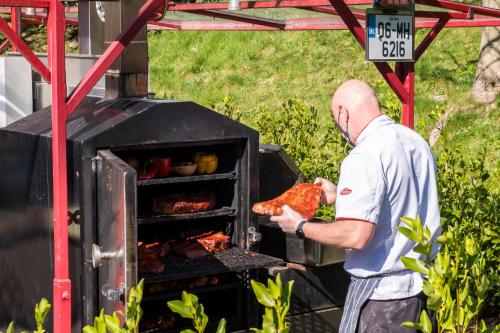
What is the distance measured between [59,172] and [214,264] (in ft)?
3.62

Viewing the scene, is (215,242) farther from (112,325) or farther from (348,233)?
(112,325)

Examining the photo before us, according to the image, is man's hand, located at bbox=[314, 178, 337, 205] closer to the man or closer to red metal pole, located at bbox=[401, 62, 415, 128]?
the man

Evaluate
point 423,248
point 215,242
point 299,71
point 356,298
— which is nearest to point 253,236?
point 215,242

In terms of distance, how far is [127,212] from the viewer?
498cm

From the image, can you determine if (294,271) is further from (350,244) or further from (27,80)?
(27,80)

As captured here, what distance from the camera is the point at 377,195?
4.35 m

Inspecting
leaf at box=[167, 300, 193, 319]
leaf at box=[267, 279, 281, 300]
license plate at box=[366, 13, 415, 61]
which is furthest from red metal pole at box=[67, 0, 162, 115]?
leaf at box=[267, 279, 281, 300]

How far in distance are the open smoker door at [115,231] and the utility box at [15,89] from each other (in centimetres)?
237

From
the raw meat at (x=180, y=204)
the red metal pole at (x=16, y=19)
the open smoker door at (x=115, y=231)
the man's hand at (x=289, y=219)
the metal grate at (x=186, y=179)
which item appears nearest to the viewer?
Answer: the man's hand at (x=289, y=219)

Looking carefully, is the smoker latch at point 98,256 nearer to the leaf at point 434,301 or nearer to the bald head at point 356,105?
the bald head at point 356,105

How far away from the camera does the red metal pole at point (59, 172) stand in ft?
17.3

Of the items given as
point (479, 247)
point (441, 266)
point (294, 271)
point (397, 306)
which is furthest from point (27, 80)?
point (441, 266)

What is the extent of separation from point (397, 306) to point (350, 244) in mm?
456

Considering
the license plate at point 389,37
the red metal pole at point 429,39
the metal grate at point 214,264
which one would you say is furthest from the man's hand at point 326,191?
the red metal pole at point 429,39
